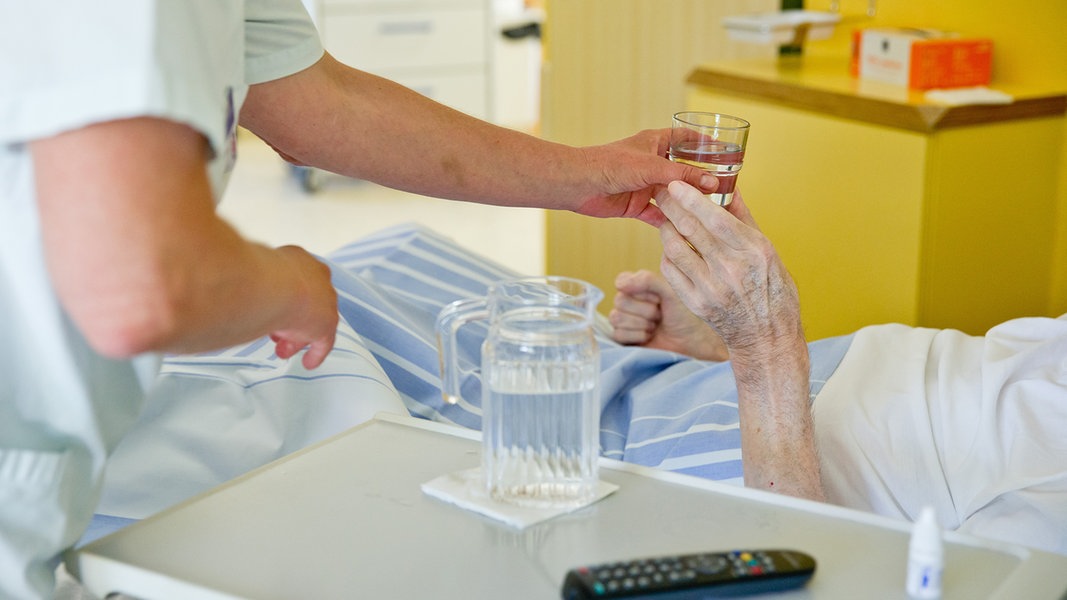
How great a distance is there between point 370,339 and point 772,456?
0.62m

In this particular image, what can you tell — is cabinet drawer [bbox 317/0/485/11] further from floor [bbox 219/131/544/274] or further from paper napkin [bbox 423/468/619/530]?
paper napkin [bbox 423/468/619/530]

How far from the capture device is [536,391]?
2.96 ft

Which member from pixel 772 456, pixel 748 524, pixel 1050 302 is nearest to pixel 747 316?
pixel 772 456

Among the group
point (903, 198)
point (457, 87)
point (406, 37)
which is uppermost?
point (406, 37)

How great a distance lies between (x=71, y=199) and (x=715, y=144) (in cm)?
80

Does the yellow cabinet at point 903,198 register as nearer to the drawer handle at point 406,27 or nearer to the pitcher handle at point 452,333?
the pitcher handle at point 452,333

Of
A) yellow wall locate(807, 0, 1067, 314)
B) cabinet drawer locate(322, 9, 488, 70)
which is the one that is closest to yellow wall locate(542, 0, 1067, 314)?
yellow wall locate(807, 0, 1067, 314)

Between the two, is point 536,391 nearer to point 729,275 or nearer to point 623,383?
point 729,275

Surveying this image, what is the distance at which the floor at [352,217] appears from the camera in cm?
457

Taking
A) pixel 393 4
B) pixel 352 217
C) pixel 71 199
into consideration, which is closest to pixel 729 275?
pixel 71 199

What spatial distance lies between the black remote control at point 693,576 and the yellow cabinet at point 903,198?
1.58 metres

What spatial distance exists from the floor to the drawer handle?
70 cm

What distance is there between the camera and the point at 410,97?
125 centimetres

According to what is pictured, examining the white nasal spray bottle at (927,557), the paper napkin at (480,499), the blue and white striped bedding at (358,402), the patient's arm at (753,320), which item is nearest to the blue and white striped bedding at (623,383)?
the blue and white striped bedding at (358,402)
